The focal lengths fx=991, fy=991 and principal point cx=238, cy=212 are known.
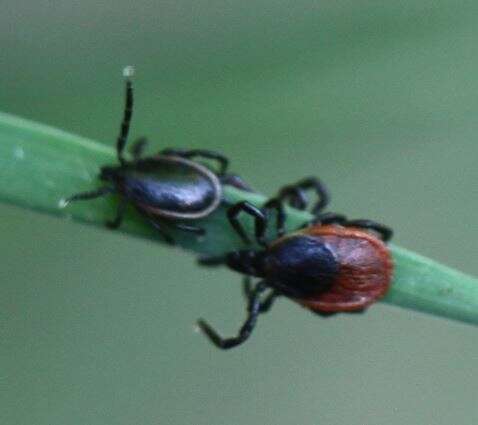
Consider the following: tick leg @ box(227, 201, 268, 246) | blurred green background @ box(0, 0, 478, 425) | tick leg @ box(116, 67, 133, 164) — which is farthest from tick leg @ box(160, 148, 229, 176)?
blurred green background @ box(0, 0, 478, 425)

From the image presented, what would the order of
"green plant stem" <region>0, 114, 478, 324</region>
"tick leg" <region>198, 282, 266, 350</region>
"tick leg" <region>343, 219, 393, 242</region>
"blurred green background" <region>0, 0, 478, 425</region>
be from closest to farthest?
"green plant stem" <region>0, 114, 478, 324</region>
"tick leg" <region>343, 219, 393, 242</region>
"tick leg" <region>198, 282, 266, 350</region>
"blurred green background" <region>0, 0, 478, 425</region>

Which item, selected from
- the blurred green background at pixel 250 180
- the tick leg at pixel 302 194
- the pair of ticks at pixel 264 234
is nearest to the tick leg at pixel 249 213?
the pair of ticks at pixel 264 234

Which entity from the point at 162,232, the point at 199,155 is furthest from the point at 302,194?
the point at 162,232

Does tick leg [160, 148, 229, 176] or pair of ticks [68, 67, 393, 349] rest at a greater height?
tick leg [160, 148, 229, 176]

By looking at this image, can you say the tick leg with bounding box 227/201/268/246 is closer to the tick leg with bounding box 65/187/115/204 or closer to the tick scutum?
the tick scutum

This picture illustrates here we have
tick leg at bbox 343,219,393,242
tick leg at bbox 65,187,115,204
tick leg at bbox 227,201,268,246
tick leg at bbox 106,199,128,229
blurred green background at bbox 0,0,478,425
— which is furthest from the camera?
blurred green background at bbox 0,0,478,425

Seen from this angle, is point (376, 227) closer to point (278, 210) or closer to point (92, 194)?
point (278, 210)
